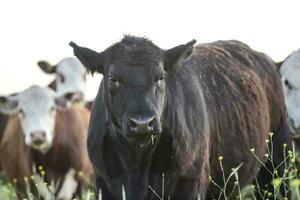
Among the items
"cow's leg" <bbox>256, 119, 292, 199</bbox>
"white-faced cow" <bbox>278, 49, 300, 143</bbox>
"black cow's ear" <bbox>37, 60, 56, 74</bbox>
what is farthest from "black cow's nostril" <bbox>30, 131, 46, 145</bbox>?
"black cow's ear" <bbox>37, 60, 56, 74</bbox>

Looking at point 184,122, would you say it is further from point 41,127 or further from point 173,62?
point 41,127

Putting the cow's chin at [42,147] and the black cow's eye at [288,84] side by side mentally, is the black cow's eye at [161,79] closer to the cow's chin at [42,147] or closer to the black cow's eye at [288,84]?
the black cow's eye at [288,84]

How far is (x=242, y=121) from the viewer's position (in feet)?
30.0

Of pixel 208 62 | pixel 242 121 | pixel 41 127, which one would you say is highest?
pixel 208 62

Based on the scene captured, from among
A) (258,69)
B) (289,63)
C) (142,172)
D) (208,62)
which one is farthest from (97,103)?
(289,63)

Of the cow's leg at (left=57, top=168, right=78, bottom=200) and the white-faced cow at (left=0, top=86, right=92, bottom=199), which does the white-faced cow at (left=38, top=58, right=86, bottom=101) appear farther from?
the cow's leg at (left=57, top=168, right=78, bottom=200)

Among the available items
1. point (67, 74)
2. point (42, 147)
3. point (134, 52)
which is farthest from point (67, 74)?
point (134, 52)

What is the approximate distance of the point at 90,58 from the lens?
8.06m

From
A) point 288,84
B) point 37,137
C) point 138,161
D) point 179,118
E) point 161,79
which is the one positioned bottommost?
point 37,137

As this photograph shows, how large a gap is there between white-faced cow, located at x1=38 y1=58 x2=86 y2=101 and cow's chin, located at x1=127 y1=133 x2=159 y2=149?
12.2 m

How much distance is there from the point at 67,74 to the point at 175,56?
41.5 ft

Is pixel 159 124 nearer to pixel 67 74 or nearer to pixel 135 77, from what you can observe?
pixel 135 77

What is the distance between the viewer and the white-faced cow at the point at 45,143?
13.8m

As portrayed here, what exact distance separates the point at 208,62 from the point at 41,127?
18.2 ft
